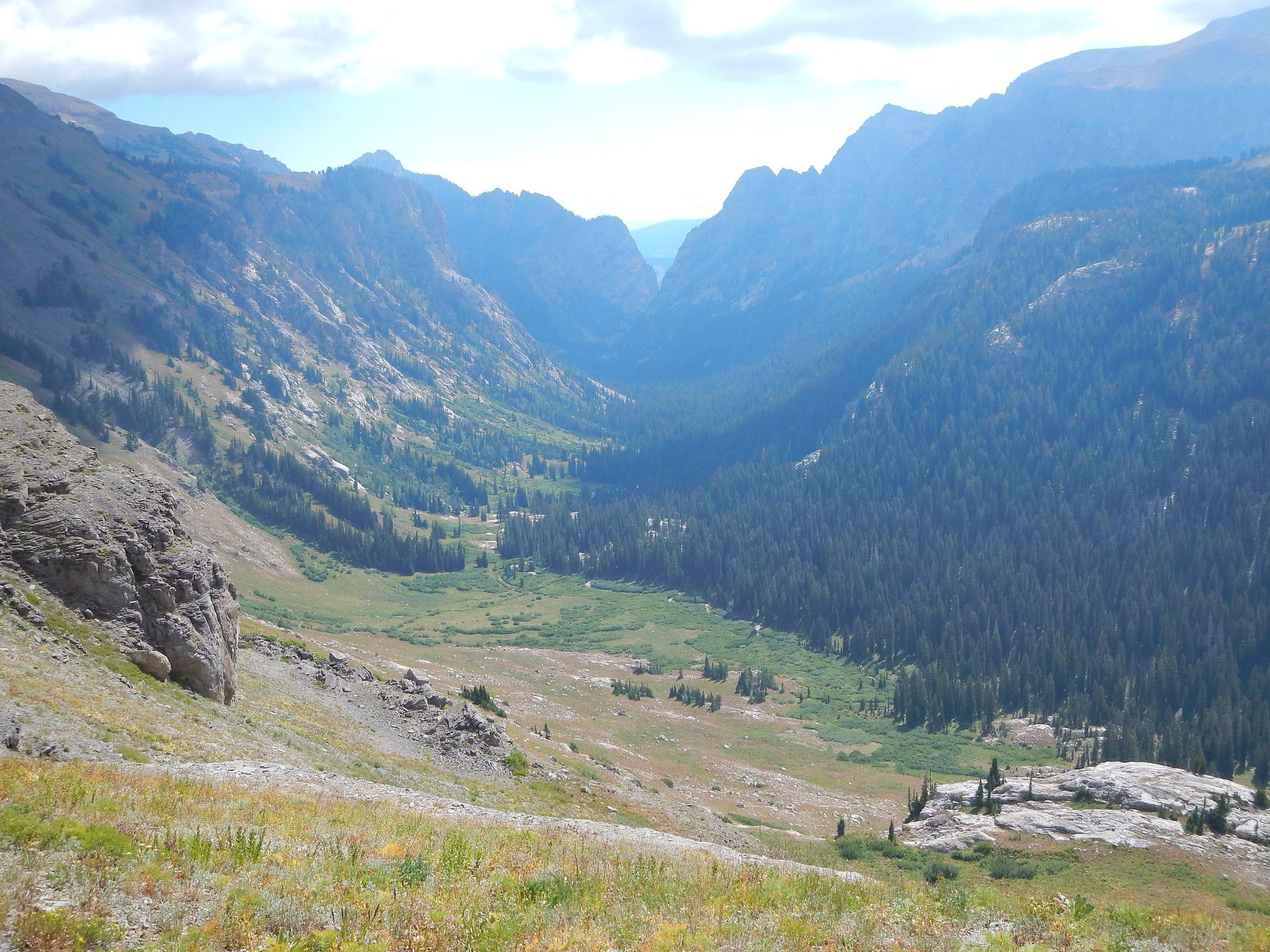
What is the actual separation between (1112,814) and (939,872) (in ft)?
53.5

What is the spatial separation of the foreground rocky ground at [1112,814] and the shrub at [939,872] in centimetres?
484

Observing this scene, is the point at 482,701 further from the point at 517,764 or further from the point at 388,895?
the point at 388,895

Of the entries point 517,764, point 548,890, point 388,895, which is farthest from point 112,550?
point 548,890

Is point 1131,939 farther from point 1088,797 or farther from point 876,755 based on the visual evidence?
point 876,755

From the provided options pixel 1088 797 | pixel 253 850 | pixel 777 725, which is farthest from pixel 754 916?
pixel 777 725

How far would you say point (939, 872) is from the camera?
39.3 meters

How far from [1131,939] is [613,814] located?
1106 inches

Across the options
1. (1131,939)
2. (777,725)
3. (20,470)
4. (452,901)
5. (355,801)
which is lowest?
(777,725)

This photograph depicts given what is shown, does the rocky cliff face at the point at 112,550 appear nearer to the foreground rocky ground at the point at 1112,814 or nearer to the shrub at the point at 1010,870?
the shrub at the point at 1010,870

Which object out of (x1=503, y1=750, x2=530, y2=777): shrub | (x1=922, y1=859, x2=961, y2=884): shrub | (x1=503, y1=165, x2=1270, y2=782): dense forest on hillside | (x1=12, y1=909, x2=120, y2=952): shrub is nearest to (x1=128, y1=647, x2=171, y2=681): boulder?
(x1=503, y1=750, x2=530, y2=777): shrub

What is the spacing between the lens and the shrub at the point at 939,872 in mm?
38156

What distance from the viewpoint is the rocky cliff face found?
108ft

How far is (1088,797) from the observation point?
51.4 m

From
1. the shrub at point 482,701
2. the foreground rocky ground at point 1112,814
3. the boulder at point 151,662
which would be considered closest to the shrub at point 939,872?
the foreground rocky ground at point 1112,814
